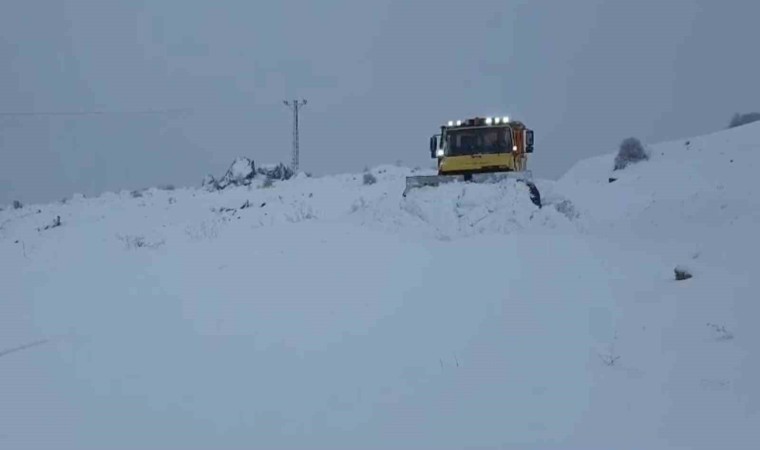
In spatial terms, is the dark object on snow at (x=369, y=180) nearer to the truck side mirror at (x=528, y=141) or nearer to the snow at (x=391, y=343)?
the truck side mirror at (x=528, y=141)

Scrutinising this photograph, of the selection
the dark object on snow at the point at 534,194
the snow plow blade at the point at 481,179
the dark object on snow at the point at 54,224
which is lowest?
the dark object on snow at the point at 54,224

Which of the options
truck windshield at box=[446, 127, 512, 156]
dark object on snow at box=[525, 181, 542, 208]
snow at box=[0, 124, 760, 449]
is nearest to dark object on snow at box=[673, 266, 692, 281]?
snow at box=[0, 124, 760, 449]

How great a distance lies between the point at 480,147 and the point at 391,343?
40.2ft

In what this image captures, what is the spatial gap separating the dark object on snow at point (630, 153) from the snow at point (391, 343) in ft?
71.8

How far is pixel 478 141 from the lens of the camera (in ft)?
55.9

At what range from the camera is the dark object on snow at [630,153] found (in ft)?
106

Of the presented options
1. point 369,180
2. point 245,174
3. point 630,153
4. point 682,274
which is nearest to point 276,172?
point 245,174

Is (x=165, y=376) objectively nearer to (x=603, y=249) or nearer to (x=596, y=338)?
(x=596, y=338)

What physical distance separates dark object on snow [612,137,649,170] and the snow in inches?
862

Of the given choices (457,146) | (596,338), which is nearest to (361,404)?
(596,338)

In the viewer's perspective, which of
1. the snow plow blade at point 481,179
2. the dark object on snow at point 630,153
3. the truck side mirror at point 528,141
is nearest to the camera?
the snow plow blade at point 481,179

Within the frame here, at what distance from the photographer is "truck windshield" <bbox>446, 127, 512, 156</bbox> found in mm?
16844

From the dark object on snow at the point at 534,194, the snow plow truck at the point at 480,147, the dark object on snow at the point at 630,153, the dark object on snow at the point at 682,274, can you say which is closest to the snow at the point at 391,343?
the dark object on snow at the point at 682,274

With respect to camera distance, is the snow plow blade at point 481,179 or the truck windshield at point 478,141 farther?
the truck windshield at point 478,141
